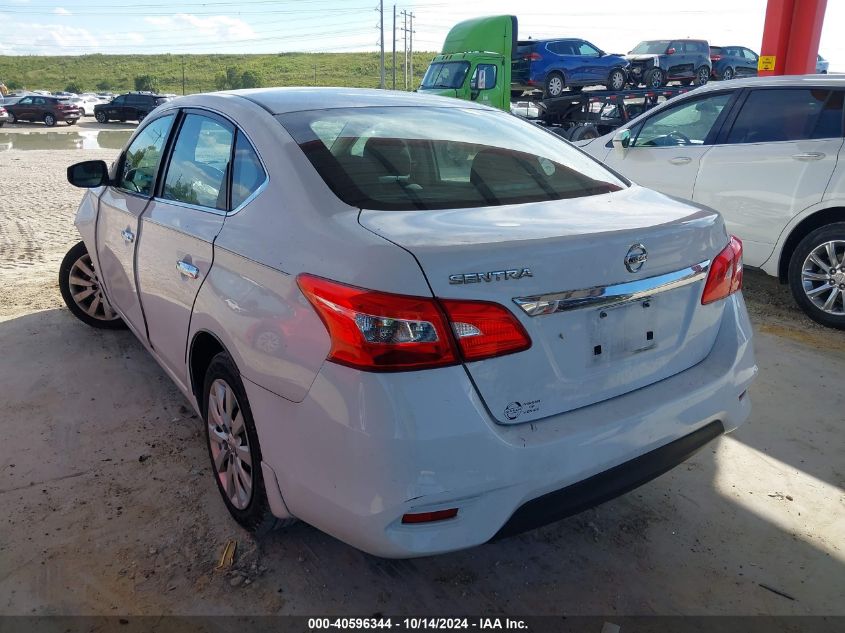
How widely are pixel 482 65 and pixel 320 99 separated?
13562 millimetres

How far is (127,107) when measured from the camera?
3512 centimetres

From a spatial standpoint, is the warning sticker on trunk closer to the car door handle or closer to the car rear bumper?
the car rear bumper

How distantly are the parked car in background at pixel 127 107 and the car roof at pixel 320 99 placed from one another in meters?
35.7

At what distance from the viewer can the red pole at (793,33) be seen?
37.0ft

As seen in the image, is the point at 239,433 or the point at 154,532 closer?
the point at 239,433

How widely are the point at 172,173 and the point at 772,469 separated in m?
3.14

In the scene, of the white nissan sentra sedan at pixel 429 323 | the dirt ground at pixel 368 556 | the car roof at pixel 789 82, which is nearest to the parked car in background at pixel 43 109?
the dirt ground at pixel 368 556

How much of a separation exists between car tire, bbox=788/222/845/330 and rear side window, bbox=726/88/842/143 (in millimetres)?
786

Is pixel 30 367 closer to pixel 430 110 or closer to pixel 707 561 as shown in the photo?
pixel 430 110

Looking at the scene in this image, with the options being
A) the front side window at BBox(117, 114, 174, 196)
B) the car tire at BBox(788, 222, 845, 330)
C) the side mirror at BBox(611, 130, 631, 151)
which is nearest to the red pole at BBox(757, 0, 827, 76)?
the side mirror at BBox(611, 130, 631, 151)

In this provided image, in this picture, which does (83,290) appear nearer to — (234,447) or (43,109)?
(234,447)

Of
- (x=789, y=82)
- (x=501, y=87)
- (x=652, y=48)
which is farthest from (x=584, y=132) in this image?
(x=789, y=82)

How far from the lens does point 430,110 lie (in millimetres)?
3006

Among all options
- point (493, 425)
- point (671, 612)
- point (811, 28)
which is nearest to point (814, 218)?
point (671, 612)
